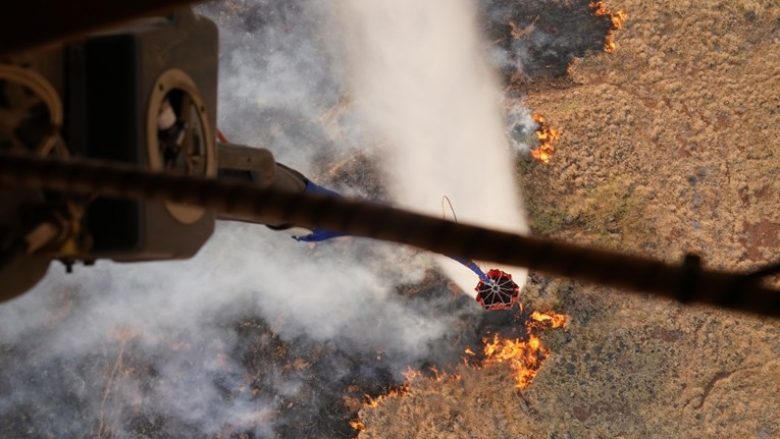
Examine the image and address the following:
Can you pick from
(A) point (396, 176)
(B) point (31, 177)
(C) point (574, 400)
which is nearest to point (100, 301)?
(A) point (396, 176)

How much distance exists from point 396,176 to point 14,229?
5.05 m

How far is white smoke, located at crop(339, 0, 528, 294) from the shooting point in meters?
7.11

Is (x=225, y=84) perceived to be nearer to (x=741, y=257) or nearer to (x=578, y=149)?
(x=578, y=149)

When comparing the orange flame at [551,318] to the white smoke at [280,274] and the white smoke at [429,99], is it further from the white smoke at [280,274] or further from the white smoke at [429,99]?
the white smoke at [429,99]

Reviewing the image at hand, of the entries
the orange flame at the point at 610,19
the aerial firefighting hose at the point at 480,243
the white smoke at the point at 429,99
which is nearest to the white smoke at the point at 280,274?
the white smoke at the point at 429,99

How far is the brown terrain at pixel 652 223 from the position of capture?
6766 millimetres

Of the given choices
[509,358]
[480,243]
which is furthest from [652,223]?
[480,243]

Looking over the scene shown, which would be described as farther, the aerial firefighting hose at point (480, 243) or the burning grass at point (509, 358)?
the burning grass at point (509, 358)

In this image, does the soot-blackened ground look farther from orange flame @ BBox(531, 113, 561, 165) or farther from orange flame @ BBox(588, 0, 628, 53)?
orange flame @ BBox(531, 113, 561, 165)

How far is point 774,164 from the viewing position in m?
6.75

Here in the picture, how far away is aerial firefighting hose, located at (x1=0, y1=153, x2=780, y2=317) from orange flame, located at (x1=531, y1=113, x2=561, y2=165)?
5.40 metres

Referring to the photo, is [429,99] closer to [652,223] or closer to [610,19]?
[610,19]

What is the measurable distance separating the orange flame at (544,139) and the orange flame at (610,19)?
0.86 meters

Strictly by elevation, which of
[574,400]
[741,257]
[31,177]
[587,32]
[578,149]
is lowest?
[574,400]
